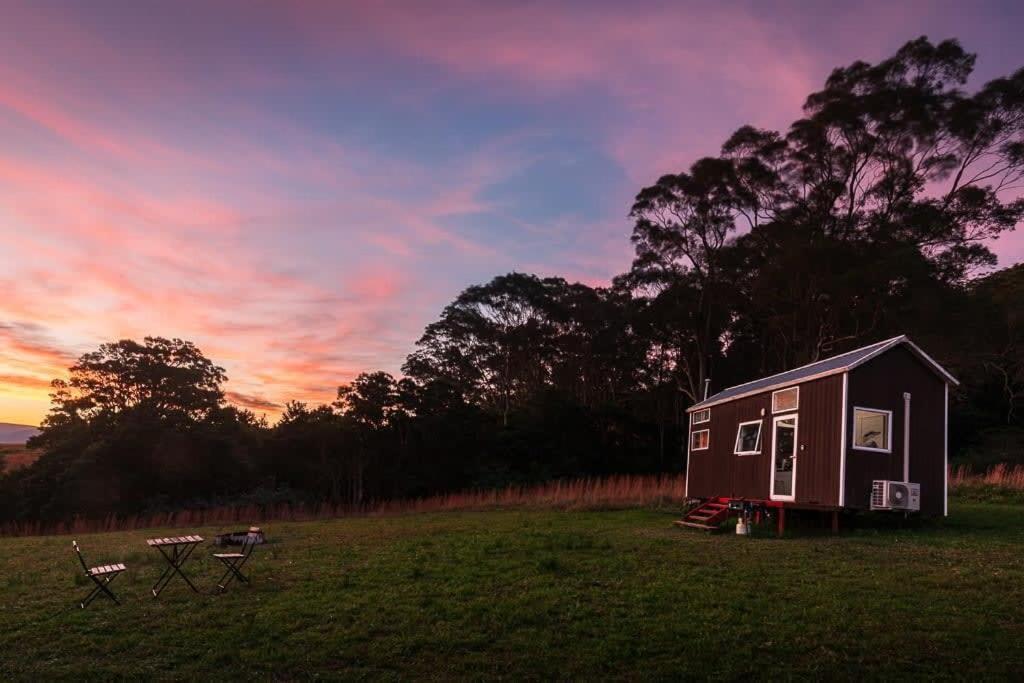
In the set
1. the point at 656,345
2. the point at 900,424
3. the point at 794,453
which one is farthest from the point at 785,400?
the point at 656,345

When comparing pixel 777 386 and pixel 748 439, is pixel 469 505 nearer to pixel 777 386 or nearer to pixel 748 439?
pixel 748 439

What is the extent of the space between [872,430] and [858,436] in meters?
0.41

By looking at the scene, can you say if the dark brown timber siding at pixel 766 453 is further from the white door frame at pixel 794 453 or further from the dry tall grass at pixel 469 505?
the dry tall grass at pixel 469 505

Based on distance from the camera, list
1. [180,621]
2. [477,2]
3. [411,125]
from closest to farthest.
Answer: [180,621]
[477,2]
[411,125]

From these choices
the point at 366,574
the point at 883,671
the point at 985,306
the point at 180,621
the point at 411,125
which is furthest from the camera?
the point at 985,306

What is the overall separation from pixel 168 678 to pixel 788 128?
3481 cm

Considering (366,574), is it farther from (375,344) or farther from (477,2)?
(375,344)

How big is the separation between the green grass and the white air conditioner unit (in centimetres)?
192

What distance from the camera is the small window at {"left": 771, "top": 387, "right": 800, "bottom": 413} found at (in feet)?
52.2

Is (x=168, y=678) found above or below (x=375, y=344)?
below

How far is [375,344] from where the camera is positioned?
113 feet

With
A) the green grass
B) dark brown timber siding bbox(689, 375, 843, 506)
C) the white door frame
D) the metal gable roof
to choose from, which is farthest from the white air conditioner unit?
the metal gable roof

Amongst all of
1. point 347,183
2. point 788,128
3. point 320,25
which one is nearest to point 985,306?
point 788,128

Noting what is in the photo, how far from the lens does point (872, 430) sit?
48.2 ft
